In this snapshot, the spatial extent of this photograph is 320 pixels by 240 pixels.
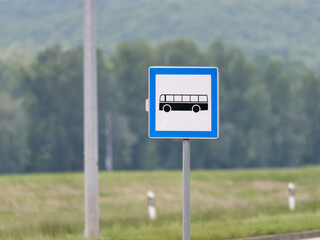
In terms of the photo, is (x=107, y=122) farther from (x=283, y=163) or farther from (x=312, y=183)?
(x=312, y=183)

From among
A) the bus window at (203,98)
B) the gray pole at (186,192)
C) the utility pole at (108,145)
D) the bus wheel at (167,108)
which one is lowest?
the utility pole at (108,145)

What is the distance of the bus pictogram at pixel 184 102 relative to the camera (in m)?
7.61

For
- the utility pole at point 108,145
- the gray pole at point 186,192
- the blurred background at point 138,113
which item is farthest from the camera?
the blurred background at point 138,113

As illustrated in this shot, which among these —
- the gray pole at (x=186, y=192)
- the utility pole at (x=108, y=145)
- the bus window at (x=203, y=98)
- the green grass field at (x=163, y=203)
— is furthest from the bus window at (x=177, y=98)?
the utility pole at (x=108, y=145)

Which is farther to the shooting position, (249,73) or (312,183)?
(249,73)

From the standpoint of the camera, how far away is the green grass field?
15.8m

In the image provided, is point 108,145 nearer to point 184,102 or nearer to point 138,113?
point 138,113

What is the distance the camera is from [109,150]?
88.4m

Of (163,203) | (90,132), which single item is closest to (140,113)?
(163,203)

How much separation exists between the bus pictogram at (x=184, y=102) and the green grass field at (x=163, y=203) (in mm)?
6912

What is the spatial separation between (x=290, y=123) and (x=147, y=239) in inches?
3590

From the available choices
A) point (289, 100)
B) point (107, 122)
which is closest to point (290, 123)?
point (289, 100)

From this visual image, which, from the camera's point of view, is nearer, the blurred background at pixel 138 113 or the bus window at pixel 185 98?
the bus window at pixel 185 98

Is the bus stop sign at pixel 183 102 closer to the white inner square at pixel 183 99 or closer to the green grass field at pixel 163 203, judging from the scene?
the white inner square at pixel 183 99
